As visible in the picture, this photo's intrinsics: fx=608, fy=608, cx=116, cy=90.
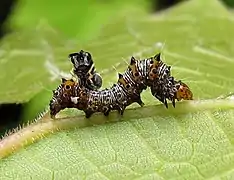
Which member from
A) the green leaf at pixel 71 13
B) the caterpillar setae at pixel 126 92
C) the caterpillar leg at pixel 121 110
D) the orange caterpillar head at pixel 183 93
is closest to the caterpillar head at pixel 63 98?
the caterpillar setae at pixel 126 92

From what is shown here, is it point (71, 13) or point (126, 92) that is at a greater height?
point (71, 13)

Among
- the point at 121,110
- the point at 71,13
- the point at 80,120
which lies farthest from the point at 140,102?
the point at 71,13

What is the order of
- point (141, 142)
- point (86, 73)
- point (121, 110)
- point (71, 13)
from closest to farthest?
1. point (141, 142)
2. point (121, 110)
3. point (86, 73)
4. point (71, 13)

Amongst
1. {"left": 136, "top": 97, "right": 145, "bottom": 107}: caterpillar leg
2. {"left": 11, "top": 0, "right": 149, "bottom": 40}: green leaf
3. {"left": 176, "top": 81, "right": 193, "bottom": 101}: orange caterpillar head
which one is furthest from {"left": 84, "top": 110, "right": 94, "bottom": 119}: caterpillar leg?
{"left": 11, "top": 0, "right": 149, "bottom": 40}: green leaf

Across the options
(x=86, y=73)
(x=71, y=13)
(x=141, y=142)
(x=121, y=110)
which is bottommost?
(x=141, y=142)

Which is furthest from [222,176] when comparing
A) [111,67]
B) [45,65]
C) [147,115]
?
[45,65]

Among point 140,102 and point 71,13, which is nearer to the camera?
point 140,102

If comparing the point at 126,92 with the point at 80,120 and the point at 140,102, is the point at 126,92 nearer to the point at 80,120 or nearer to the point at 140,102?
the point at 140,102
